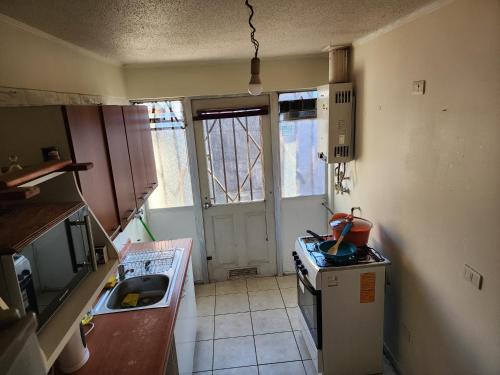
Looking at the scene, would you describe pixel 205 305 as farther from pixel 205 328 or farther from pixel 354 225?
pixel 354 225

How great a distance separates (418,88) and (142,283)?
225cm

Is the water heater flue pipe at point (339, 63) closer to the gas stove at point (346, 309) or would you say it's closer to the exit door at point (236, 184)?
the exit door at point (236, 184)

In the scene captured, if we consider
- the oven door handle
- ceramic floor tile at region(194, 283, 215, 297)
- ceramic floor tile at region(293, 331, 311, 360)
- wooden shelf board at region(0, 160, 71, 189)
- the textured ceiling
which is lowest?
ceramic floor tile at region(293, 331, 311, 360)

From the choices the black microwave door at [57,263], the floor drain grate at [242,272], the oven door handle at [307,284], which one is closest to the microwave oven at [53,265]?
the black microwave door at [57,263]

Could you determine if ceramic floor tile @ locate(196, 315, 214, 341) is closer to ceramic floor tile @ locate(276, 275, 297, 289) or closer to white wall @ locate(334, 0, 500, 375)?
ceramic floor tile @ locate(276, 275, 297, 289)

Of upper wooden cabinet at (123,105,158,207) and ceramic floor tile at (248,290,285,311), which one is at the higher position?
upper wooden cabinet at (123,105,158,207)

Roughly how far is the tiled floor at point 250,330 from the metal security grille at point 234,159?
3.39 ft

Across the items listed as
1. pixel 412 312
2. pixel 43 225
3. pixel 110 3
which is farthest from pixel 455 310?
pixel 110 3

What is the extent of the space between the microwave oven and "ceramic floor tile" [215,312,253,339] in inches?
79.7

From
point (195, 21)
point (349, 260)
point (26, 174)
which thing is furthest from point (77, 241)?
point (349, 260)

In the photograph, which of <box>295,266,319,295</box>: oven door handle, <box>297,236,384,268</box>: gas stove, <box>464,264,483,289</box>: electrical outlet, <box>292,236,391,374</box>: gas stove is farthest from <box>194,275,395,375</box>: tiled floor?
<box>464,264,483,289</box>: electrical outlet

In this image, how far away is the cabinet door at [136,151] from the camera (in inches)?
87.7

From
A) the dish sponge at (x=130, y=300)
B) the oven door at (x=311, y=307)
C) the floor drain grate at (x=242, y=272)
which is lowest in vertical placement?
the floor drain grate at (x=242, y=272)

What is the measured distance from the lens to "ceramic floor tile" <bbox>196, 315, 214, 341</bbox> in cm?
305
